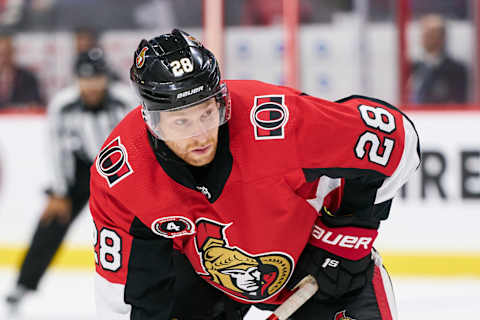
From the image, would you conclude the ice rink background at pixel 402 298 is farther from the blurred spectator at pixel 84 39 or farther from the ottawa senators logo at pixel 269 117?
the ottawa senators logo at pixel 269 117

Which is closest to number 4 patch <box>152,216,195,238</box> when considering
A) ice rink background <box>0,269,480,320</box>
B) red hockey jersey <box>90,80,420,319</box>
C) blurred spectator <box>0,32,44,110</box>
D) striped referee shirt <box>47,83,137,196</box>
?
red hockey jersey <box>90,80,420,319</box>

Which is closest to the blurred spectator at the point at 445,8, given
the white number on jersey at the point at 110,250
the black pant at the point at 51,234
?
the black pant at the point at 51,234

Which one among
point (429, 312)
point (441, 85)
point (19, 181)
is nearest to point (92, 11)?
point (19, 181)

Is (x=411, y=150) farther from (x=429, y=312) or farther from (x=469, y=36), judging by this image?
(x=469, y=36)

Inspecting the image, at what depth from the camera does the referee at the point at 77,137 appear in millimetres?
3676

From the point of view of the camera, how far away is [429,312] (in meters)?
2.76

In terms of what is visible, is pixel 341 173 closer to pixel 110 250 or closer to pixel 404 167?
pixel 404 167

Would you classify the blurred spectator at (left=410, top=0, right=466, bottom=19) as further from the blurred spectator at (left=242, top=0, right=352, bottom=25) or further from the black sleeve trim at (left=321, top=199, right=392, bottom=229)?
the black sleeve trim at (left=321, top=199, right=392, bottom=229)

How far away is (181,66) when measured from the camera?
147cm

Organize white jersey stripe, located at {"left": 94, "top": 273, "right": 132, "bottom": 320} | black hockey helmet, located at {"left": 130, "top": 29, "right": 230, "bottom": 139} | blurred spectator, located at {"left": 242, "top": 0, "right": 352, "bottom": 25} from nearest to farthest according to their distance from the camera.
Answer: black hockey helmet, located at {"left": 130, "top": 29, "right": 230, "bottom": 139} < white jersey stripe, located at {"left": 94, "top": 273, "right": 132, "bottom": 320} < blurred spectator, located at {"left": 242, "top": 0, "right": 352, "bottom": 25}

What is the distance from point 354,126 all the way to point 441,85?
2341 mm

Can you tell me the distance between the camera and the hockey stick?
1.71m

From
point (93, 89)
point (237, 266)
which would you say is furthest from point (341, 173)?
point (93, 89)

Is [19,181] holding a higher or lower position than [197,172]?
lower
